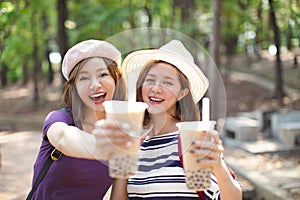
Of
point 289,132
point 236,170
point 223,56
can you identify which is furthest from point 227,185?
point 223,56

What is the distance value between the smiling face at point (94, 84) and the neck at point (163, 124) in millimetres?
240

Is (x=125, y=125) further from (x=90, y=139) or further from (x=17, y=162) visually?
(x=17, y=162)

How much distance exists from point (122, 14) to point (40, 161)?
1045cm

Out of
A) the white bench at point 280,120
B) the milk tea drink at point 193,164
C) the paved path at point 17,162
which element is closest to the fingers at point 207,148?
the milk tea drink at point 193,164

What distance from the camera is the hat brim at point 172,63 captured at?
1465 mm

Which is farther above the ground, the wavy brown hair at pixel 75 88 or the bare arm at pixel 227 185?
the wavy brown hair at pixel 75 88

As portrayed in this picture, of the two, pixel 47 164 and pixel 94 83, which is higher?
pixel 94 83

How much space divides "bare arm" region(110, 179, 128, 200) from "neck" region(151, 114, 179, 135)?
25 centimetres

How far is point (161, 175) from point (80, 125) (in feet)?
1.18

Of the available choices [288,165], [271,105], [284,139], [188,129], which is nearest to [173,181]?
[188,129]

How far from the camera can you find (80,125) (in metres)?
1.54

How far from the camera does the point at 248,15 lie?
14688 mm

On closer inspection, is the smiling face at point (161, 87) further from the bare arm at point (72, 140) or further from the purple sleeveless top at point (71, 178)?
the purple sleeveless top at point (71, 178)

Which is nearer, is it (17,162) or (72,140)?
(72,140)
